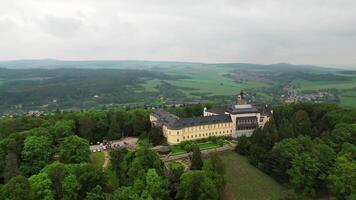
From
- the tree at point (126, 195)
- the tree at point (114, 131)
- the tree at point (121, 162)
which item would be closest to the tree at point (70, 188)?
the tree at point (126, 195)

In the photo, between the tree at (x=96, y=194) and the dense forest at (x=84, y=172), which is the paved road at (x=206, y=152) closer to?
the dense forest at (x=84, y=172)

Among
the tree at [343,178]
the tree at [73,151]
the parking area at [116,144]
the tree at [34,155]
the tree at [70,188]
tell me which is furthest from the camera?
the parking area at [116,144]

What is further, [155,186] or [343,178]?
[343,178]

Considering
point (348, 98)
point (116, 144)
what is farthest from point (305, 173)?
point (348, 98)

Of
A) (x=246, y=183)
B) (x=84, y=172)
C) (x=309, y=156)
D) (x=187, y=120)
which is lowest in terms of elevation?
(x=246, y=183)

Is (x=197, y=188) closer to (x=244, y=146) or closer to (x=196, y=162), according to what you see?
(x=196, y=162)

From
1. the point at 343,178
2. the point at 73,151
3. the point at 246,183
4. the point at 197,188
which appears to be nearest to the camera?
the point at 197,188

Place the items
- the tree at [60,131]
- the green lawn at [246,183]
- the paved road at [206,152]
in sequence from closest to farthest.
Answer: the green lawn at [246,183], the paved road at [206,152], the tree at [60,131]
